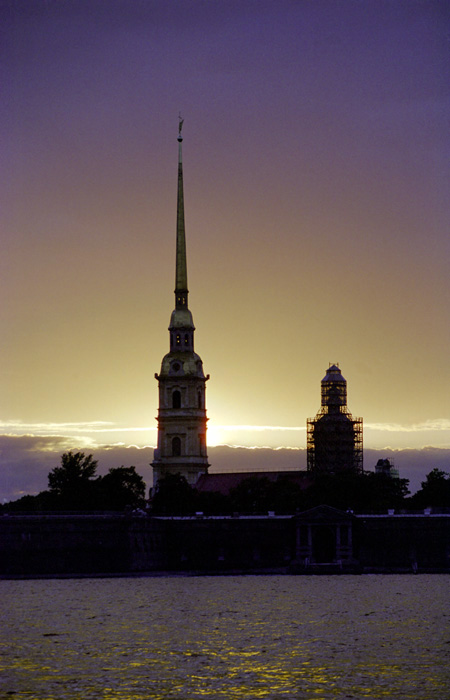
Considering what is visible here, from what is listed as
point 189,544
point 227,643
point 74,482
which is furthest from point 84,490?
point 227,643

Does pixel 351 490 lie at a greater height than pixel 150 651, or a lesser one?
greater

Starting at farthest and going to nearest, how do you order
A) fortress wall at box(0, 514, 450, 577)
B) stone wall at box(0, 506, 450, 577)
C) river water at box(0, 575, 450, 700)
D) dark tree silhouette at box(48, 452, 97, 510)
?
dark tree silhouette at box(48, 452, 97, 510) < stone wall at box(0, 506, 450, 577) < fortress wall at box(0, 514, 450, 577) < river water at box(0, 575, 450, 700)

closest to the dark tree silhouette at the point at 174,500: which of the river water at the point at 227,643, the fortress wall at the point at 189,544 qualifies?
the fortress wall at the point at 189,544

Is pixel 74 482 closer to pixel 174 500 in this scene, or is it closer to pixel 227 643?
pixel 174 500

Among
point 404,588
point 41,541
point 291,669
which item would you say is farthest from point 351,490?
point 291,669

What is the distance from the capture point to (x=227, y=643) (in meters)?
70.2

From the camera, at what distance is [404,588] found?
11350 cm

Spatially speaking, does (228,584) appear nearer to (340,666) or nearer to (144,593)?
(144,593)

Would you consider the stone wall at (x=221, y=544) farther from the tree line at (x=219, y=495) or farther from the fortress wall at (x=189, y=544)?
the tree line at (x=219, y=495)

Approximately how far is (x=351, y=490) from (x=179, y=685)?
391 ft

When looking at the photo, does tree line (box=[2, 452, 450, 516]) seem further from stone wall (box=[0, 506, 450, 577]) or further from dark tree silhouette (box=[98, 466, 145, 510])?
stone wall (box=[0, 506, 450, 577])

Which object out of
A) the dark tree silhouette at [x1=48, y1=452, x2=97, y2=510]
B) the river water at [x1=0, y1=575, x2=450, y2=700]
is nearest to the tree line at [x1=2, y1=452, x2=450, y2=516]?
the dark tree silhouette at [x1=48, y1=452, x2=97, y2=510]

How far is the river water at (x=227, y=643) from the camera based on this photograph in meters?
55.0

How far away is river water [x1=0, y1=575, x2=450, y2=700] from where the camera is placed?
54969mm
